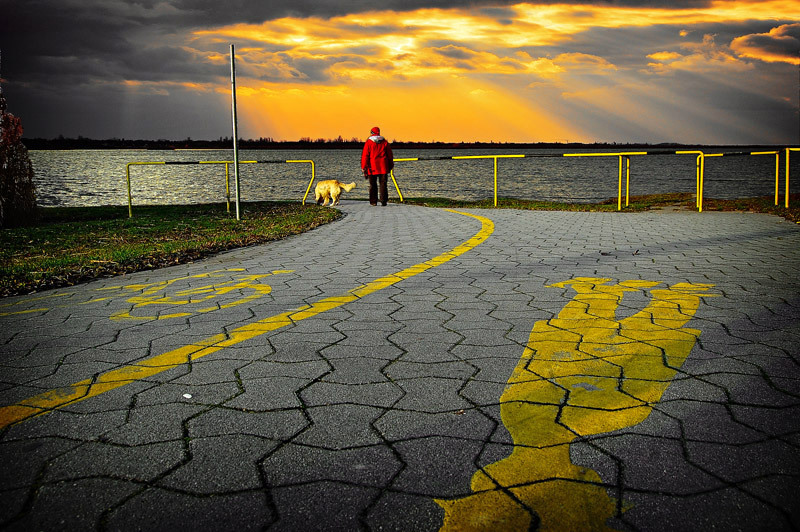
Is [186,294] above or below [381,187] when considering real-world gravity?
below

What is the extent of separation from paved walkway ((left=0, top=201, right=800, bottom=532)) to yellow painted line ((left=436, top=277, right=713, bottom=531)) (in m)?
0.01

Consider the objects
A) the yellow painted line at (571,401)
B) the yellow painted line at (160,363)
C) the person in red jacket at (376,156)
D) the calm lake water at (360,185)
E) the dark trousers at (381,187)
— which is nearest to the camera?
the yellow painted line at (571,401)

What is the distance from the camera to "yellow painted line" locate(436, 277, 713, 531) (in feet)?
6.12

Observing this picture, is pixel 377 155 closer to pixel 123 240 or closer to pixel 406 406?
pixel 123 240

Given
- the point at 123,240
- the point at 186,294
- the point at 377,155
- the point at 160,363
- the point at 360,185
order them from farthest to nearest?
1. the point at 360,185
2. the point at 377,155
3. the point at 123,240
4. the point at 186,294
5. the point at 160,363

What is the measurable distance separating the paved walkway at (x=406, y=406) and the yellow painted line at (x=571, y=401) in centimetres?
1

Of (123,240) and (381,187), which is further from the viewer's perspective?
(381,187)

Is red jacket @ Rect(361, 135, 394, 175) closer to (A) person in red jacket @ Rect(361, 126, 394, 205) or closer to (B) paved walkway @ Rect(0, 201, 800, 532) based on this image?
(A) person in red jacket @ Rect(361, 126, 394, 205)

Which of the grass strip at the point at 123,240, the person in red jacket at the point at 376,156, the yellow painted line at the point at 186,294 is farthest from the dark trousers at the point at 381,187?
the yellow painted line at the point at 186,294

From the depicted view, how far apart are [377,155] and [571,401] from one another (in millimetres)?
14376

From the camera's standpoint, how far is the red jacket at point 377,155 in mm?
16516

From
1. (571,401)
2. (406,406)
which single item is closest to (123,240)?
(406,406)

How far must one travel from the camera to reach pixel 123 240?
424 inches

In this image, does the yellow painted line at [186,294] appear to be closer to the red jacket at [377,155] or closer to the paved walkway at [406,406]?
the paved walkway at [406,406]
